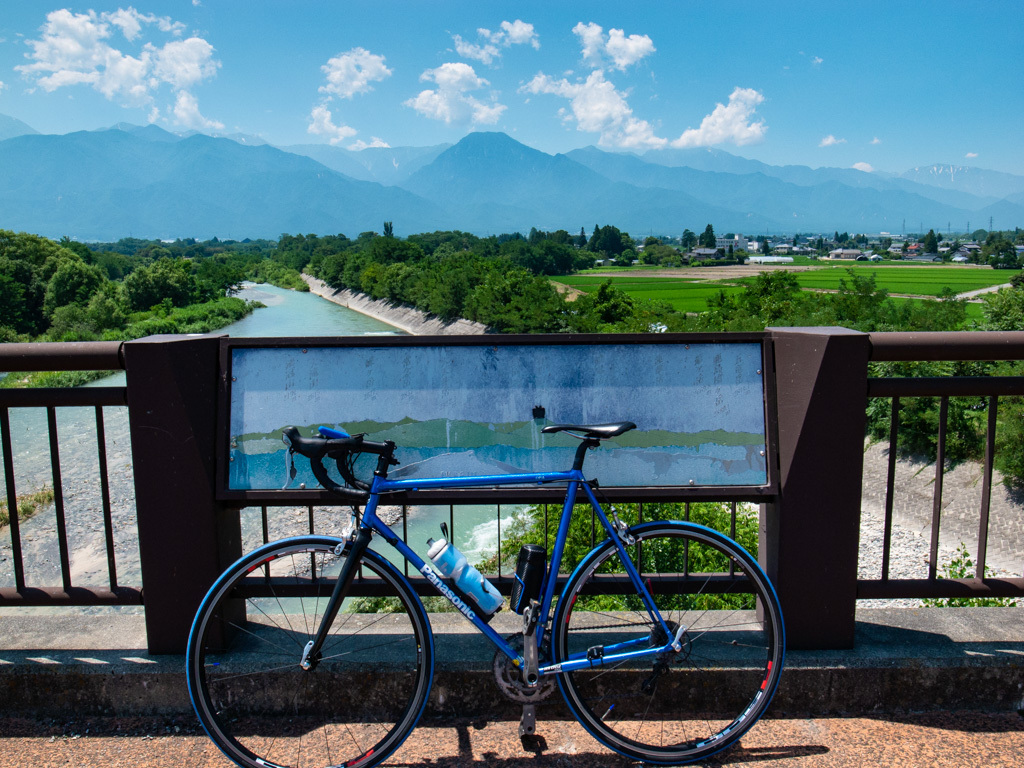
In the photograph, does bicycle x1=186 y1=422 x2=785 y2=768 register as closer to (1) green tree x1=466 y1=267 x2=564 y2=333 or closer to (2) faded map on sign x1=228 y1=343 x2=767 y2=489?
(2) faded map on sign x1=228 y1=343 x2=767 y2=489

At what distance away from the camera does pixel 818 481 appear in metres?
3.32

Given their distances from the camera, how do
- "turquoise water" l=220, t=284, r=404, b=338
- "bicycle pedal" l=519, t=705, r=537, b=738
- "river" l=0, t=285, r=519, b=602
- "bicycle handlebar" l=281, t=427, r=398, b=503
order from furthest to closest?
"turquoise water" l=220, t=284, r=404, b=338, "river" l=0, t=285, r=519, b=602, "bicycle pedal" l=519, t=705, r=537, b=738, "bicycle handlebar" l=281, t=427, r=398, b=503

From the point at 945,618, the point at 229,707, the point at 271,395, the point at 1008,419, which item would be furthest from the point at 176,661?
the point at 1008,419

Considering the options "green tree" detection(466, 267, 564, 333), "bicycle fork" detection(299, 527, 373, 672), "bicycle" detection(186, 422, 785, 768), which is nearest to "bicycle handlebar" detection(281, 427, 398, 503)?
"bicycle" detection(186, 422, 785, 768)

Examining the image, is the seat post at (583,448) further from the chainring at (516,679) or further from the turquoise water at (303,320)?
the turquoise water at (303,320)

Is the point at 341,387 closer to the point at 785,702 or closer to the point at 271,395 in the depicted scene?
the point at 271,395

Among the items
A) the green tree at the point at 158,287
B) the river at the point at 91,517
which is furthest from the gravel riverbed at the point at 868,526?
the green tree at the point at 158,287

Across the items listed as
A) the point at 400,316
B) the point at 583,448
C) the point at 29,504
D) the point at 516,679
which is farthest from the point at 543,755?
Answer: the point at 400,316

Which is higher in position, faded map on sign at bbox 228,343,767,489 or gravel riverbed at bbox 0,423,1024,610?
faded map on sign at bbox 228,343,767,489

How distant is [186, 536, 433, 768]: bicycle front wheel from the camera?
2.98 metres

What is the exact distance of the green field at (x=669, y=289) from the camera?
75750 mm

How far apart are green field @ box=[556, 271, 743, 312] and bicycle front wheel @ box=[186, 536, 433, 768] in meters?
66.2

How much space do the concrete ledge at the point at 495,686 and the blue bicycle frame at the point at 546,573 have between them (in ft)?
1.36

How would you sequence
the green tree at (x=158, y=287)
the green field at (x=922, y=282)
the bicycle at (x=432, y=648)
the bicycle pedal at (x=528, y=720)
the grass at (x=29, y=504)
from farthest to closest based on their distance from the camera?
the green tree at (x=158, y=287) < the green field at (x=922, y=282) < the grass at (x=29, y=504) < the bicycle pedal at (x=528, y=720) < the bicycle at (x=432, y=648)
